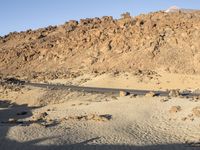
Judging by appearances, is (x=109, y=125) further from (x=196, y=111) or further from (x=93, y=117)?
(x=196, y=111)

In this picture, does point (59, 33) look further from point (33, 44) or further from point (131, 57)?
point (131, 57)

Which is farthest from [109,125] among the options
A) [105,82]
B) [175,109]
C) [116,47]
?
[116,47]

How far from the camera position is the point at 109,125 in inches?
1235

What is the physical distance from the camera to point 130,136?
2886 cm

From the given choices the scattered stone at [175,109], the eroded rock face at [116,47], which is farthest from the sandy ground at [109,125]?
the eroded rock face at [116,47]

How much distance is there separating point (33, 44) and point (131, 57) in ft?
94.1

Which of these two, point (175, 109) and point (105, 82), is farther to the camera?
point (105, 82)

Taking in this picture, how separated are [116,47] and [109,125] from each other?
43476 millimetres

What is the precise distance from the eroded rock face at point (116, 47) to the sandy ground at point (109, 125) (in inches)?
903

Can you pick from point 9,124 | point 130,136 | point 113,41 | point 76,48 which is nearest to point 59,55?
point 76,48

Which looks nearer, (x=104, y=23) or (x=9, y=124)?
(x=9, y=124)

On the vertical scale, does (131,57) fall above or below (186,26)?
below

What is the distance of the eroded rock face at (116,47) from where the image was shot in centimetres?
6712

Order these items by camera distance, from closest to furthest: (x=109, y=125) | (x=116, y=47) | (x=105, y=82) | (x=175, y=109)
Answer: (x=109, y=125)
(x=175, y=109)
(x=105, y=82)
(x=116, y=47)
